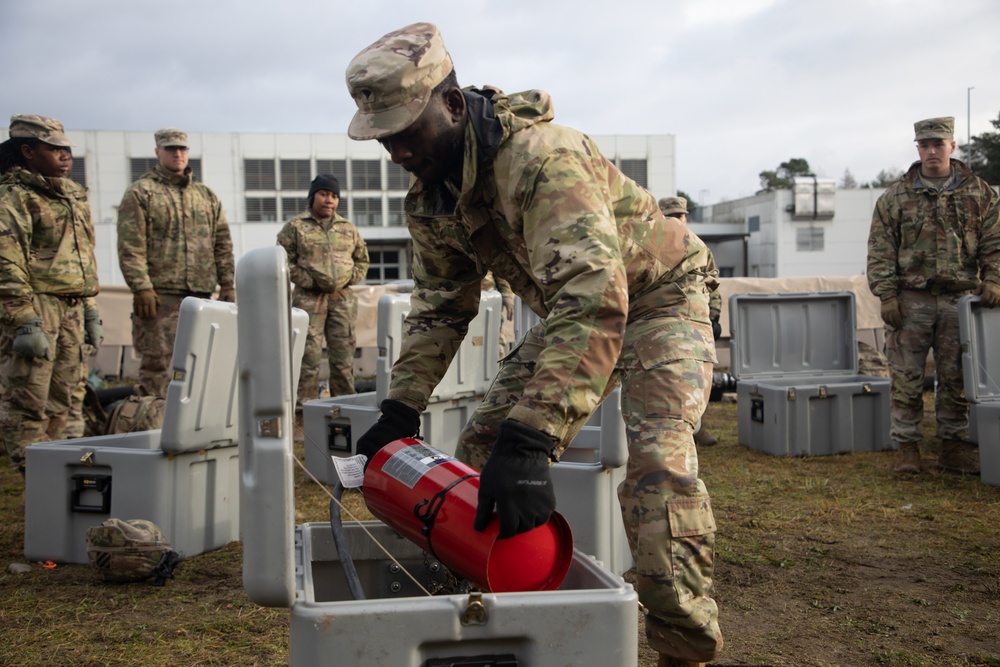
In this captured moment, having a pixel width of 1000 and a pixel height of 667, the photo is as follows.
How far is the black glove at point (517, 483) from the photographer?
2.09m

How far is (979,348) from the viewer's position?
6.21 metres

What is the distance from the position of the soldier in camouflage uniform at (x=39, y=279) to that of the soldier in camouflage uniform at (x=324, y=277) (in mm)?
2666

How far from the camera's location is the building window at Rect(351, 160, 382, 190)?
124ft

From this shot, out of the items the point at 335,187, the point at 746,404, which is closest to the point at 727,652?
the point at 746,404

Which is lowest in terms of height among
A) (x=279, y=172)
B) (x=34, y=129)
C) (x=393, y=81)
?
(x=393, y=81)

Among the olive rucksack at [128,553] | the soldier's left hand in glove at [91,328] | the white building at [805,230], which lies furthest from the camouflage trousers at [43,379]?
the white building at [805,230]

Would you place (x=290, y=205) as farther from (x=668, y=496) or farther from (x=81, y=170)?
(x=668, y=496)

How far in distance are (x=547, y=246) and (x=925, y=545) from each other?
11.3 ft

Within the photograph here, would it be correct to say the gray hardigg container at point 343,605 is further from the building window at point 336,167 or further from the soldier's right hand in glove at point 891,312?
the building window at point 336,167

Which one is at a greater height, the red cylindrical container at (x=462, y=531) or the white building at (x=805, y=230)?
the white building at (x=805, y=230)

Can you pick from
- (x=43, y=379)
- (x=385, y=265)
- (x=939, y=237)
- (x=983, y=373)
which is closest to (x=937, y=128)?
(x=939, y=237)

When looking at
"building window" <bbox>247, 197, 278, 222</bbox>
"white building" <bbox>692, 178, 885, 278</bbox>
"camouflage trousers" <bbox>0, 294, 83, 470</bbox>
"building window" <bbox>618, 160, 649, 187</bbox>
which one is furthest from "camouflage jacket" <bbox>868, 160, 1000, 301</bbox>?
"building window" <bbox>618, 160, 649, 187</bbox>

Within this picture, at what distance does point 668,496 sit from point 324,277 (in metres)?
Result: 6.42

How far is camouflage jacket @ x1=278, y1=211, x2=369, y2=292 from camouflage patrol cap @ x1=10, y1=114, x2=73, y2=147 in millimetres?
2941
